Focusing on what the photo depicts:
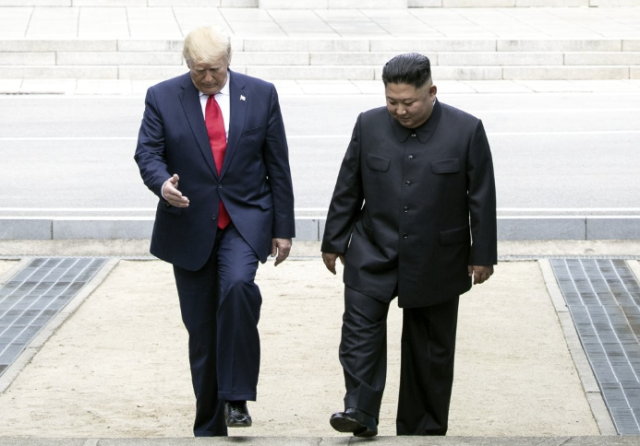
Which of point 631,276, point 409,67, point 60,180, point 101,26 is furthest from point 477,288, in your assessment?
point 101,26

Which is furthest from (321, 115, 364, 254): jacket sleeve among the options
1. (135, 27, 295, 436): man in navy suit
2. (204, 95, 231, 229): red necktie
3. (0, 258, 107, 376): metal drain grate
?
(0, 258, 107, 376): metal drain grate

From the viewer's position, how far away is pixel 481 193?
4.99 m

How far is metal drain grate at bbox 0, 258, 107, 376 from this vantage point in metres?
7.07

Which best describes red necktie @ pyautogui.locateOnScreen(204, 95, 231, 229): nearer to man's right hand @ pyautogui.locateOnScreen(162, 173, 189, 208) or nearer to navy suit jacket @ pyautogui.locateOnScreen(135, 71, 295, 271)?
navy suit jacket @ pyautogui.locateOnScreen(135, 71, 295, 271)

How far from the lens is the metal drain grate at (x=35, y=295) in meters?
7.07

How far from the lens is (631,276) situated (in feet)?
27.6

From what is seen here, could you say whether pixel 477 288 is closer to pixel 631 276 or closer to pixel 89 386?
pixel 631 276

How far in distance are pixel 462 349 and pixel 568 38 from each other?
1479 cm

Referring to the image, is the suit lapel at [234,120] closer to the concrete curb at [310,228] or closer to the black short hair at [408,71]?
the black short hair at [408,71]

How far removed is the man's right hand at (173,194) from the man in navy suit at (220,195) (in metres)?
0.05

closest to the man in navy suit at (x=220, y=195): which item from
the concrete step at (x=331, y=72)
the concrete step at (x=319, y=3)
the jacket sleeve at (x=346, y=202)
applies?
the jacket sleeve at (x=346, y=202)

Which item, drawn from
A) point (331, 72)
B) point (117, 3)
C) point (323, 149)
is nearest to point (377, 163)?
point (323, 149)

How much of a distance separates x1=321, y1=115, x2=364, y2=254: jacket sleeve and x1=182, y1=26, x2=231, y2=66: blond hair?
60 centimetres

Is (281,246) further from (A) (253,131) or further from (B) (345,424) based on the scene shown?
(B) (345,424)
